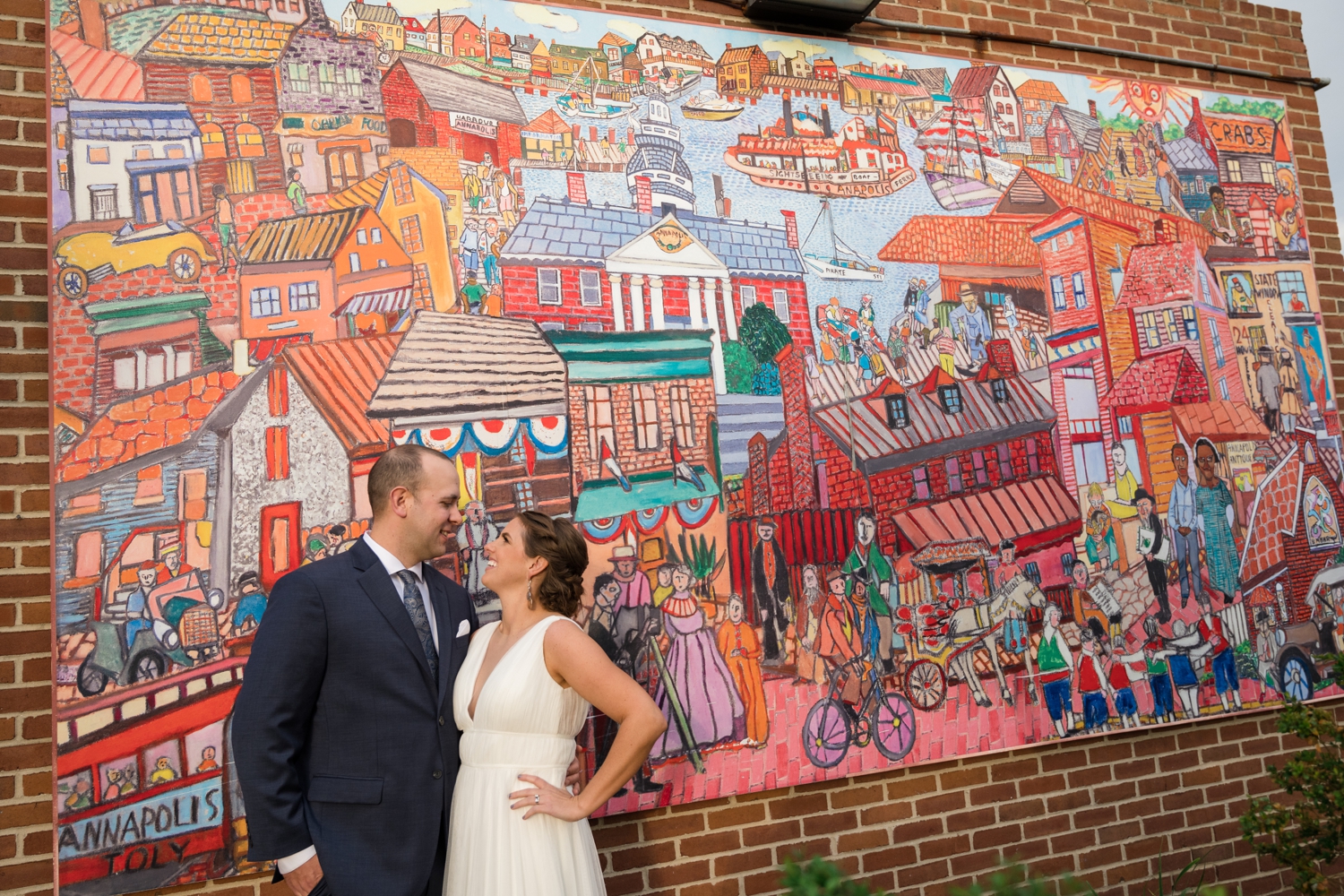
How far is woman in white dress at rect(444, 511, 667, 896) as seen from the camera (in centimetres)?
251

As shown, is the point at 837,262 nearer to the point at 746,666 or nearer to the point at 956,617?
the point at 956,617

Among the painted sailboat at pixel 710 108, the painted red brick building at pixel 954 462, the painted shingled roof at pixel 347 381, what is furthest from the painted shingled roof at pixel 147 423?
the painted red brick building at pixel 954 462

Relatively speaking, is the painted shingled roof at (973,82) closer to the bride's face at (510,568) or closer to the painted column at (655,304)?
the painted column at (655,304)

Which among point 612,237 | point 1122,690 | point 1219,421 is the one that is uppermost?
point 612,237

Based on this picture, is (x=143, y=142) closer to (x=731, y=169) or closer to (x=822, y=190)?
(x=731, y=169)

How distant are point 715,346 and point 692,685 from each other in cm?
136

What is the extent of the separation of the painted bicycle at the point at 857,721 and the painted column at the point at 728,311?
4.69 feet

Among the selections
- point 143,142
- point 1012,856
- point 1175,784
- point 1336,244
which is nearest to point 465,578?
point 143,142

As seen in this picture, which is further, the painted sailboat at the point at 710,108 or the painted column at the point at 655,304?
the painted sailboat at the point at 710,108

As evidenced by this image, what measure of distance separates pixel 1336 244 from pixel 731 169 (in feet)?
11.7

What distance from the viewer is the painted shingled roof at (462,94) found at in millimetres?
3480

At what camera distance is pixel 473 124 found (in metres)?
3.53

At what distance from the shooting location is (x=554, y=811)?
8.29 ft

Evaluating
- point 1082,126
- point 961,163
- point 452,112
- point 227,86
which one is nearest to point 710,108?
point 452,112
